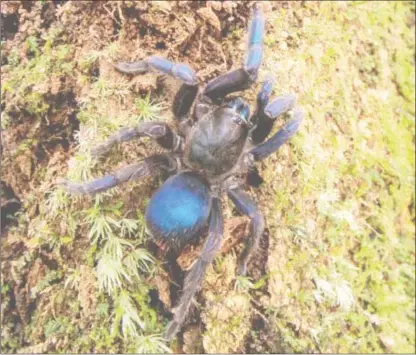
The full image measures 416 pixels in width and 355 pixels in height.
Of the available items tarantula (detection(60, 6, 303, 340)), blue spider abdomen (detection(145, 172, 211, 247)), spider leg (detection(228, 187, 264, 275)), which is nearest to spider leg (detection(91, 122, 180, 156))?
tarantula (detection(60, 6, 303, 340))

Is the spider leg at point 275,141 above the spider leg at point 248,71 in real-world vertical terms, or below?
below

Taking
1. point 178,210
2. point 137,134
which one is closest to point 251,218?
point 178,210

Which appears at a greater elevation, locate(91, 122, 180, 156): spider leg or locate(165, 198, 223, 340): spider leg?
locate(91, 122, 180, 156): spider leg

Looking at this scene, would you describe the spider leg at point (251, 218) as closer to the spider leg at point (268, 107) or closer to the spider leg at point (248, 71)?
the spider leg at point (268, 107)

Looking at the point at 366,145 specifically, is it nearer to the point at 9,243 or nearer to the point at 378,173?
the point at 378,173

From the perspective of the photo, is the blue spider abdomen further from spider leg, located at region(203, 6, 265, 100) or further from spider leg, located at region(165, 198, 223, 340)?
spider leg, located at region(203, 6, 265, 100)

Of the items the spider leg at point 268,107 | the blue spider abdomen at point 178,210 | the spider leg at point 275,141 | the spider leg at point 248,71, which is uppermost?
the spider leg at point 248,71

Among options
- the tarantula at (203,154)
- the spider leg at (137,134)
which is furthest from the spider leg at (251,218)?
the spider leg at (137,134)
